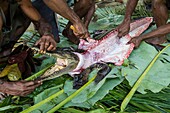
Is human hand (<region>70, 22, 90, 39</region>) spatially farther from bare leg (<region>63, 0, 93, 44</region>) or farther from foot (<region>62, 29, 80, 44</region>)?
bare leg (<region>63, 0, 93, 44</region>)

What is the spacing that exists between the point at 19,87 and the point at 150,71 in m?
0.58

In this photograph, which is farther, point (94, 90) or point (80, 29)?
point (80, 29)

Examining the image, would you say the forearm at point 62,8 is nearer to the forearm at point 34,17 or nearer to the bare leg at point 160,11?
the forearm at point 34,17

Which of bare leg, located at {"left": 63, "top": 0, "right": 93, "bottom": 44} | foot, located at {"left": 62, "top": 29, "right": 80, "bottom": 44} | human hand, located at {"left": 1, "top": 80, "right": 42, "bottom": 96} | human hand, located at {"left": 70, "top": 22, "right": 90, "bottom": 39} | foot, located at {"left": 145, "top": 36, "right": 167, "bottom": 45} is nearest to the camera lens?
human hand, located at {"left": 1, "top": 80, "right": 42, "bottom": 96}

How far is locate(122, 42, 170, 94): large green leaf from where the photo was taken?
5.03ft

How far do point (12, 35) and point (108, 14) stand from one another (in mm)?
1050

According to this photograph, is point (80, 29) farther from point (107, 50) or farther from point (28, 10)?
point (28, 10)

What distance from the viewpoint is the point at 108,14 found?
292cm

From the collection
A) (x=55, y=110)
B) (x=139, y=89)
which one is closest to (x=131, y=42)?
(x=139, y=89)

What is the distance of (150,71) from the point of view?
163 cm


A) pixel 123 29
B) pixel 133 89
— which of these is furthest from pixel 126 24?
pixel 133 89

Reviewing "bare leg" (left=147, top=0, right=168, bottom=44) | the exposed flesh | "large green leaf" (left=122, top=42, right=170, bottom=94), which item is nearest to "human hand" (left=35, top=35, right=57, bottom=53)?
the exposed flesh

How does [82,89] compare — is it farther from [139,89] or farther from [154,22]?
[154,22]

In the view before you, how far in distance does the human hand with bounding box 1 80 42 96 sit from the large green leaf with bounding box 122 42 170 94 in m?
0.40
